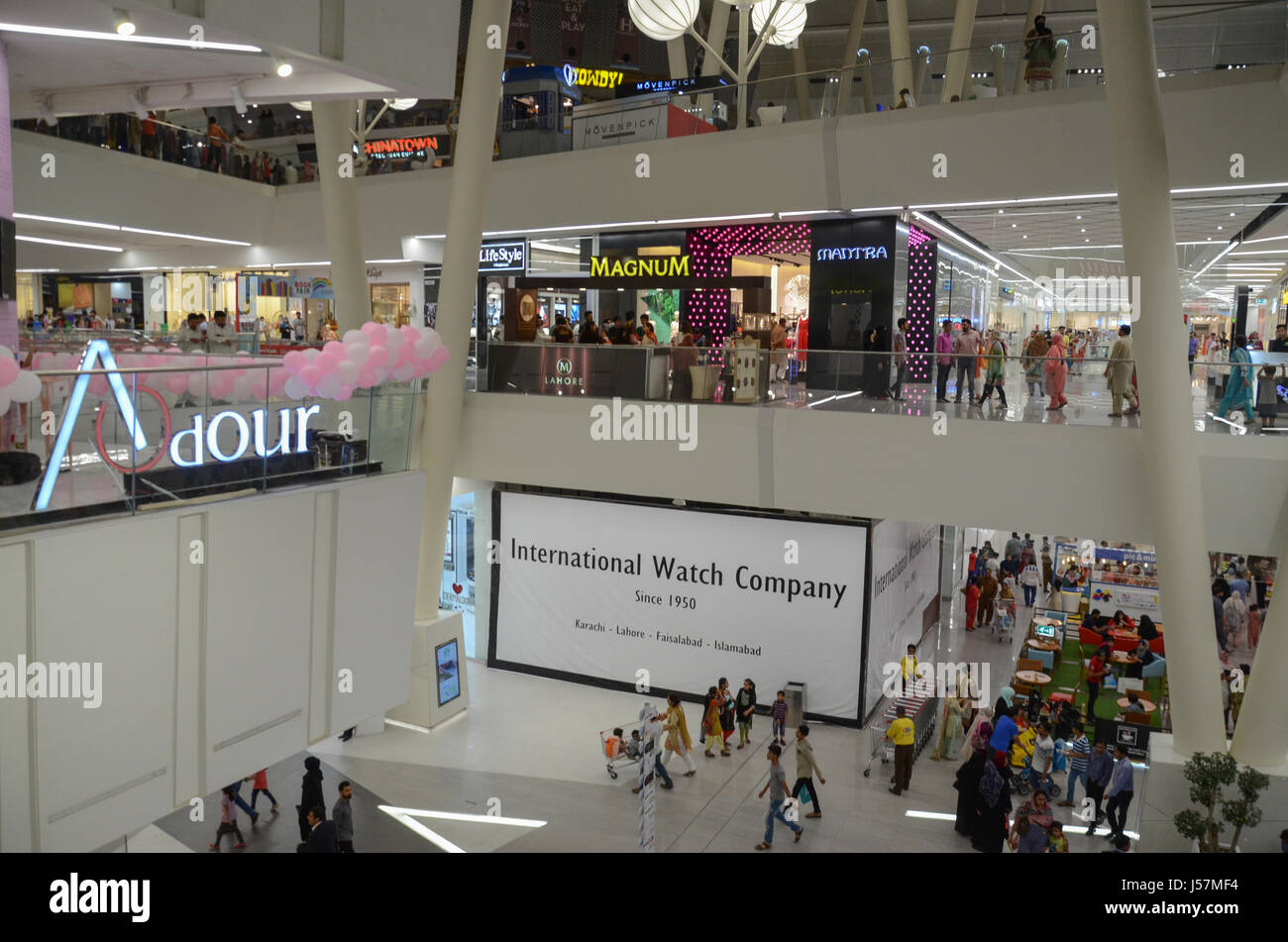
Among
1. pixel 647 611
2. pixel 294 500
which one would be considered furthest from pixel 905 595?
pixel 294 500

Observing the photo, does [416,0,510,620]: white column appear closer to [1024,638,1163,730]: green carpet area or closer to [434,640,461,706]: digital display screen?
[434,640,461,706]: digital display screen

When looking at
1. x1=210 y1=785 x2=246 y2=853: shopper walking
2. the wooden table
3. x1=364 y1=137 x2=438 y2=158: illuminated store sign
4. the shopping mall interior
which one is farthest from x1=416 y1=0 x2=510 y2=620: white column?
x1=364 y1=137 x2=438 y2=158: illuminated store sign

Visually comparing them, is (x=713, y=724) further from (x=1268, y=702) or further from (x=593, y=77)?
(x=593, y=77)

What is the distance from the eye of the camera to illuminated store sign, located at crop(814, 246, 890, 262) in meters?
19.0

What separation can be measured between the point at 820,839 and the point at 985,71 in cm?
1239

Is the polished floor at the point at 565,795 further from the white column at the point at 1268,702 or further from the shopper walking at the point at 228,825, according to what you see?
the white column at the point at 1268,702

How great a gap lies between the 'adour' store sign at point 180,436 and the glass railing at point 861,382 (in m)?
7.17

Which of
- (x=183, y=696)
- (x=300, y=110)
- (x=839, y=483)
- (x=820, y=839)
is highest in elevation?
(x=300, y=110)

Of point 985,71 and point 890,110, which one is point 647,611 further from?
point 985,71
